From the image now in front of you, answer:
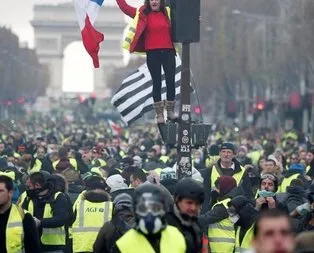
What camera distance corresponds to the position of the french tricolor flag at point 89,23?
1841cm

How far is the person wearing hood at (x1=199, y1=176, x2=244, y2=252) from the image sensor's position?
14461 millimetres

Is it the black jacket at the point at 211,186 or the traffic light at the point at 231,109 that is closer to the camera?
the black jacket at the point at 211,186

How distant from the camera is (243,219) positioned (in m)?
13.9

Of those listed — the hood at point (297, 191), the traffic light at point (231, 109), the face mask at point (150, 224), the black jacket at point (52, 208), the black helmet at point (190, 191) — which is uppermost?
the black helmet at point (190, 191)

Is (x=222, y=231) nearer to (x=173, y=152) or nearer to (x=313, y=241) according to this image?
(x=313, y=241)

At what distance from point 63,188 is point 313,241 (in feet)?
22.3

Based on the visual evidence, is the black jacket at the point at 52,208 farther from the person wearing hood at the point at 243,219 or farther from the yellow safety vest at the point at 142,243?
the yellow safety vest at the point at 142,243

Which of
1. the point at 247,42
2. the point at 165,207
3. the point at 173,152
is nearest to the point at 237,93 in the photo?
the point at 247,42

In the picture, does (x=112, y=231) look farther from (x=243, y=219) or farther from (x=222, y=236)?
(x=222, y=236)

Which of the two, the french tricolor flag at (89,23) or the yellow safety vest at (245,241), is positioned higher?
the french tricolor flag at (89,23)

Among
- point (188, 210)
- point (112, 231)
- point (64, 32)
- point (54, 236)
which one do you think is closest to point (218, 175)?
point (54, 236)

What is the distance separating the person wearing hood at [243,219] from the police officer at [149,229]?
3.84 metres

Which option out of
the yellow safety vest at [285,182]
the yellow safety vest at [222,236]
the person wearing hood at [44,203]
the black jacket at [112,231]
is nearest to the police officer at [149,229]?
the black jacket at [112,231]

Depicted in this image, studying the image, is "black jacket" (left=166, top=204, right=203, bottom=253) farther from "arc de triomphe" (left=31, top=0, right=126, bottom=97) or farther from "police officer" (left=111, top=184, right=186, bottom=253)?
"arc de triomphe" (left=31, top=0, right=126, bottom=97)
